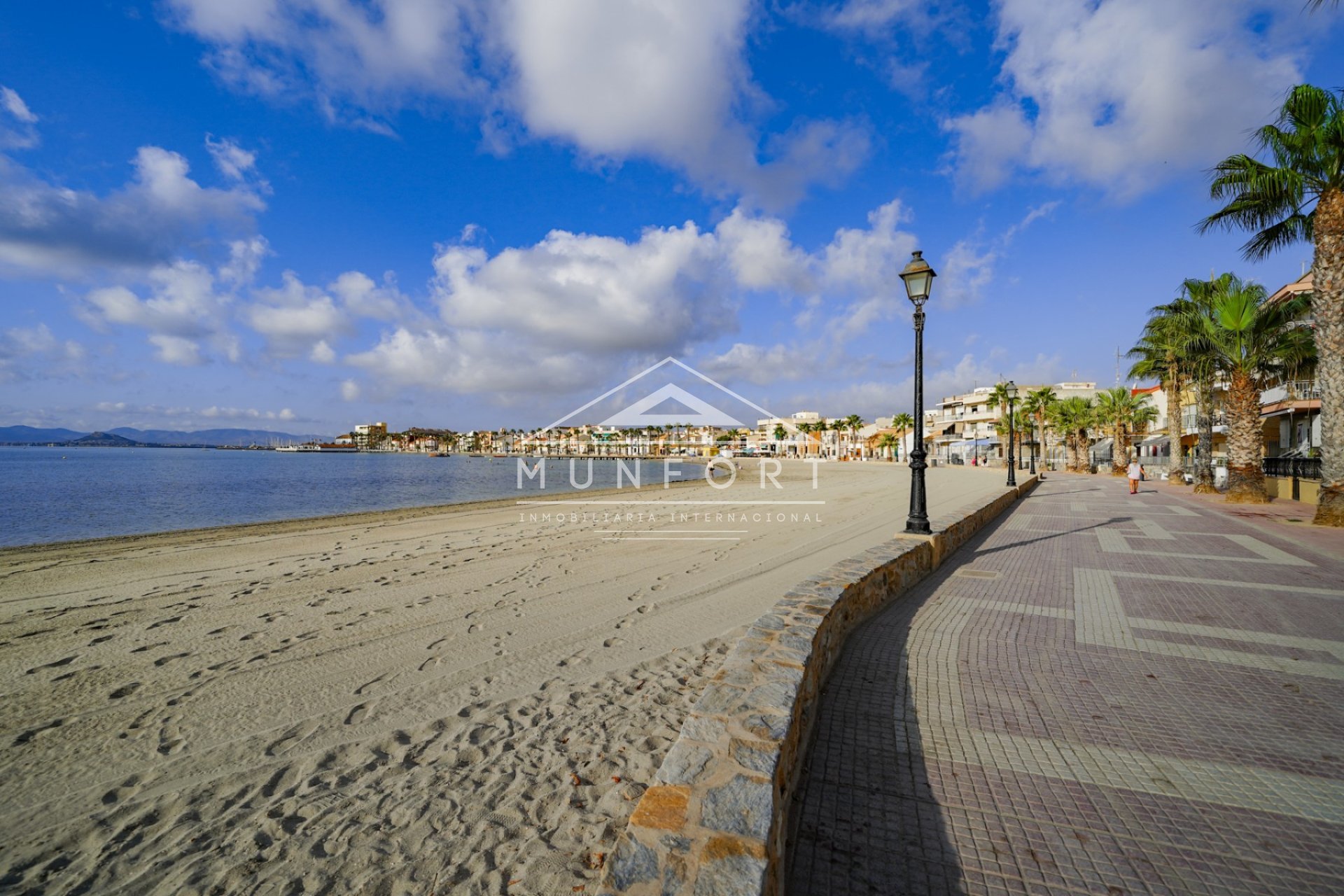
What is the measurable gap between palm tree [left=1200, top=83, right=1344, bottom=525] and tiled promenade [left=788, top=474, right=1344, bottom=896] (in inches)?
318

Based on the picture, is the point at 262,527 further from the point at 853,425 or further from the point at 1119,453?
the point at 853,425

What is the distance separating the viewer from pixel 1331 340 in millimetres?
11711

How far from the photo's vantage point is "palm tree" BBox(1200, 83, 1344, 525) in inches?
444

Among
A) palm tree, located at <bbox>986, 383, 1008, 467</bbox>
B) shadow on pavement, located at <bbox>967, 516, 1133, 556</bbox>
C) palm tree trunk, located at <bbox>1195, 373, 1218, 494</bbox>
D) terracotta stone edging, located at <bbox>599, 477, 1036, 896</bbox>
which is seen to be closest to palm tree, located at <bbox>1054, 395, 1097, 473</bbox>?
palm tree, located at <bbox>986, 383, 1008, 467</bbox>

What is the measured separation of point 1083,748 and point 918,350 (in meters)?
6.39

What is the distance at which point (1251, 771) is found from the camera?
298cm

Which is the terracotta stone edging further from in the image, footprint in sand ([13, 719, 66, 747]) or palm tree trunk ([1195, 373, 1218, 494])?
palm tree trunk ([1195, 373, 1218, 494])

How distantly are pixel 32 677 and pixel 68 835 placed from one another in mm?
3394

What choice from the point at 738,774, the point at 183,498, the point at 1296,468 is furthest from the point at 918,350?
the point at 183,498

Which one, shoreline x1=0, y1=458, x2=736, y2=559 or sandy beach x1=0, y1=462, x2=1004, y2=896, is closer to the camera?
sandy beach x1=0, y1=462, x2=1004, y2=896

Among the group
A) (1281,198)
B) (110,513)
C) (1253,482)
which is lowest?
(110,513)

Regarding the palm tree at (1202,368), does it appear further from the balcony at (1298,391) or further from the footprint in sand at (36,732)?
the footprint in sand at (36,732)

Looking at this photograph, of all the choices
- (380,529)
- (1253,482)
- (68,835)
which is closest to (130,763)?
(68,835)

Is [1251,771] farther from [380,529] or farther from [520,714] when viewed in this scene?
[380,529]
